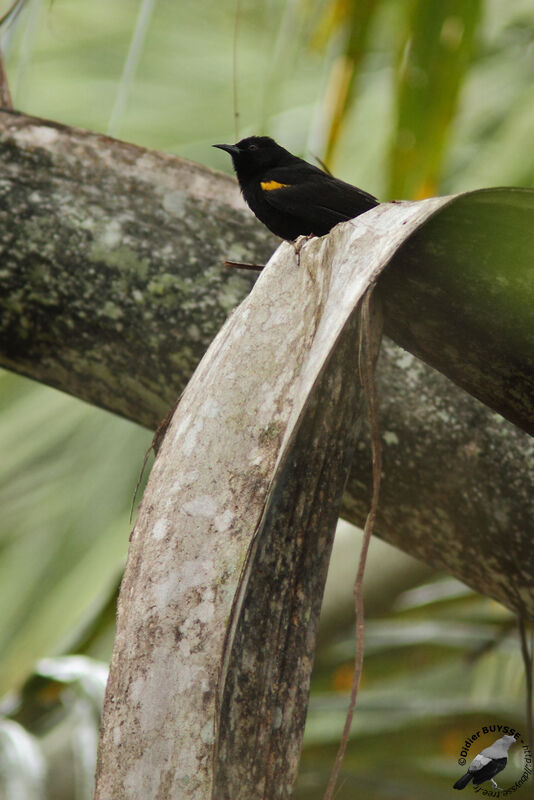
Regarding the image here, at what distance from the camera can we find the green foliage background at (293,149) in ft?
3.56

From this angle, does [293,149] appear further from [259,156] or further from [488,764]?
[488,764]

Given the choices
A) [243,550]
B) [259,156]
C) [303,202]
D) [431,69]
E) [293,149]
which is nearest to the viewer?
[243,550]

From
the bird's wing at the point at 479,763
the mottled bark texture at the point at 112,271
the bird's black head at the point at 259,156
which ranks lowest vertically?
the bird's wing at the point at 479,763

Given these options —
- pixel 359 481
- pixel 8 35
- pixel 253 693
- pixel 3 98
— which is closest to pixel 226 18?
pixel 3 98

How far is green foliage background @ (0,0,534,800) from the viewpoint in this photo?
1.09 metres

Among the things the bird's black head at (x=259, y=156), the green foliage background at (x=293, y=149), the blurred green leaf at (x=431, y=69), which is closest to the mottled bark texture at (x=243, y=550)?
the blurred green leaf at (x=431, y=69)

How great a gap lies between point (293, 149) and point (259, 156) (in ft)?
4.17

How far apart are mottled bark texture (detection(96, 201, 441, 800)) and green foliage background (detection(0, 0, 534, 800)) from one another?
1.00ft

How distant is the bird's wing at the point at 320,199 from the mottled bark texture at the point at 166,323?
93 mm

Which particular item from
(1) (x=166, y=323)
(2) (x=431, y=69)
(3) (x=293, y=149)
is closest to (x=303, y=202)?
(1) (x=166, y=323)

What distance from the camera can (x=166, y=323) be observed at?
1413mm

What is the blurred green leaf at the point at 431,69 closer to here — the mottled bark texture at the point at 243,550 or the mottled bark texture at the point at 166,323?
the mottled bark texture at the point at 243,550

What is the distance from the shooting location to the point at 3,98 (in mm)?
1677

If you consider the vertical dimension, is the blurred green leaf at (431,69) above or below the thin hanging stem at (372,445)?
above
